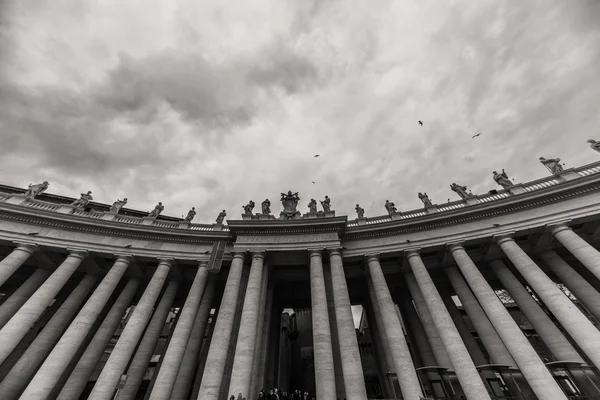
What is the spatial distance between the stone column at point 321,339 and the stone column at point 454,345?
25.3ft

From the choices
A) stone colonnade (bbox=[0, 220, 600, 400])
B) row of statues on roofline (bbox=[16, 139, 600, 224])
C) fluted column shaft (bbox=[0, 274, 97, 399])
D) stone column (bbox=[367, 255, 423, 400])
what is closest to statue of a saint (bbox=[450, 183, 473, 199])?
row of statues on roofline (bbox=[16, 139, 600, 224])

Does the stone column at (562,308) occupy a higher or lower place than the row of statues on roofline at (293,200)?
lower

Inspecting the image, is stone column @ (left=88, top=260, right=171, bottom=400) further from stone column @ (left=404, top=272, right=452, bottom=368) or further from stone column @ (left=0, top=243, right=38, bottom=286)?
stone column @ (left=404, top=272, right=452, bottom=368)

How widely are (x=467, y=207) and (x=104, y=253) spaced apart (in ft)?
103

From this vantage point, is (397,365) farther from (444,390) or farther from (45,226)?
(45,226)

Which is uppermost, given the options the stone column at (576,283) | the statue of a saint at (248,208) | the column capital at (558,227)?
the statue of a saint at (248,208)

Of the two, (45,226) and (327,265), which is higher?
(45,226)

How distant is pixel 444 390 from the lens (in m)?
18.3

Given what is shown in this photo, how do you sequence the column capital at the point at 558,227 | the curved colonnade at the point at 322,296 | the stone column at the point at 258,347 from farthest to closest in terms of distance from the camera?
the column capital at the point at 558,227
the stone column at the point at 258,347
the curved colonnade at the point at 322,296

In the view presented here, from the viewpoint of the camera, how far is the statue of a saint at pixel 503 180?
24.1 m

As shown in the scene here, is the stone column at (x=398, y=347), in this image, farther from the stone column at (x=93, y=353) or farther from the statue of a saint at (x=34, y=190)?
the statue of a saint at (x=34, y=190)

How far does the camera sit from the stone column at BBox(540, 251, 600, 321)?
62.3 feet

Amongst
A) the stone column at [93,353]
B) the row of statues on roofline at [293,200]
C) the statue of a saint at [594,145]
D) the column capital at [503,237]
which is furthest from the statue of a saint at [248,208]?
the statue of a saint at [594,145]

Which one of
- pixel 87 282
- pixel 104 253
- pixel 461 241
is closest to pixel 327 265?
pixel 461 241
